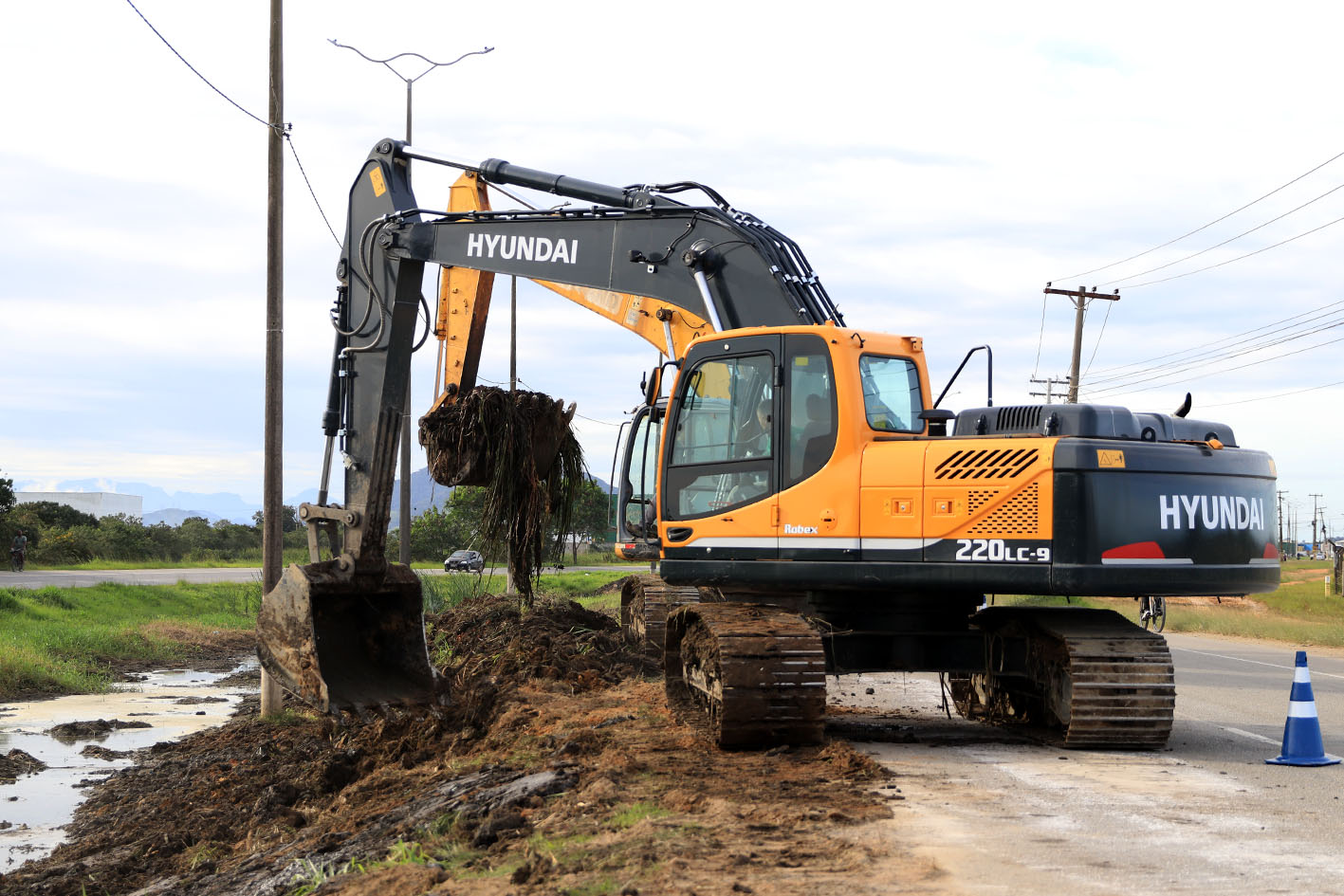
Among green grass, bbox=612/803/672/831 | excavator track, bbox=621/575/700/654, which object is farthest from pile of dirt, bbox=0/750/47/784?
green grass, bbox=612/803/672/831

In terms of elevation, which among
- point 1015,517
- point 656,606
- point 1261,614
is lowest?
point 1261,614

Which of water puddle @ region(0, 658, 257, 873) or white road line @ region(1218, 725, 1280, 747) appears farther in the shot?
white road line @ region(1218, 725, 1280, 747)

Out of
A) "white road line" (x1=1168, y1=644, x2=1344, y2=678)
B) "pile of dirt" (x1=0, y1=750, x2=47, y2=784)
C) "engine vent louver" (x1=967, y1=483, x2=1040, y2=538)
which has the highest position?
"engine vent louver" (x1=967, y1=483, x2=1040, y2=538)

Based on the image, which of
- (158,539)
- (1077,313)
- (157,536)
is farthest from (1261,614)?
(157,536)

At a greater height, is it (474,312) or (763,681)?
(474,312)

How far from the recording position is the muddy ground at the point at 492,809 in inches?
219

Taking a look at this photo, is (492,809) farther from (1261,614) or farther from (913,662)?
(1261,614)

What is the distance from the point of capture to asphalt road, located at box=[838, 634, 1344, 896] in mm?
5465

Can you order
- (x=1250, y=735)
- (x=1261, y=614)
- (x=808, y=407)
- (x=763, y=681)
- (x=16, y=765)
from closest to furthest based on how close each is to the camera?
(x=763, y=681)
(x=808, y=407)
(x=1250, y=735)
(x=16, y=765)
(x=1261, y=614)

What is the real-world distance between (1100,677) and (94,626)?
62.0 ft

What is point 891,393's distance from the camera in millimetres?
9430

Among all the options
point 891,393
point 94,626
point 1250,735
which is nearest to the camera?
point 891,393

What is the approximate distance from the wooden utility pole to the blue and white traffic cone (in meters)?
9.81

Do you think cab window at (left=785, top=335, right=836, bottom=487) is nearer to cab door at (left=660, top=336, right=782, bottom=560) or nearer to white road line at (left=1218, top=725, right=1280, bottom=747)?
cab door at (left=660, top=336, right=782, bottom=560)
